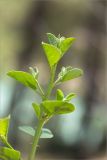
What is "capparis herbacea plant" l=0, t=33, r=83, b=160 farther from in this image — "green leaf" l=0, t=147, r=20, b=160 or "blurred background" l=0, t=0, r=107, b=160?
"blurred background" l=0, t=0, r=107, b=160

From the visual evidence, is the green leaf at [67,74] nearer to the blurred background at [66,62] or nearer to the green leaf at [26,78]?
the green leaf at [26,78]

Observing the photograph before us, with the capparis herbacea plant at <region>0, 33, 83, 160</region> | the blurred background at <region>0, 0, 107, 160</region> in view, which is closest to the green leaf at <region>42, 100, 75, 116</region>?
the capparis herbacea plant at <region>0, 33, 83, 160</region>

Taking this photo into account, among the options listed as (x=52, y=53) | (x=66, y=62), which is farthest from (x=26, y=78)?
(x=66, y=62)

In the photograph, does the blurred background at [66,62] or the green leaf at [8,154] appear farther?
the blurred background at [66,62]

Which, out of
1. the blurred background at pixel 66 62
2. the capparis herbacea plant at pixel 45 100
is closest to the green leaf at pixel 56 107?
the capparis herbacea plant at pixel 45 100

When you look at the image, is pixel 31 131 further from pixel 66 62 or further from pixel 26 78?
pixel 66 62

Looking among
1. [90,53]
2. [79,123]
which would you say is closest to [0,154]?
[90,53]
